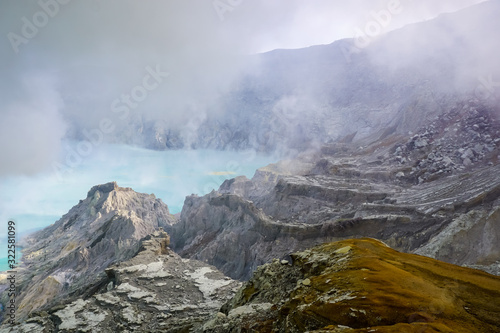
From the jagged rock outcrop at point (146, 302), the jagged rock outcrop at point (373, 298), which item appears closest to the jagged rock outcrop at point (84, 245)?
the jagged rock outcrop at point (146, 302)

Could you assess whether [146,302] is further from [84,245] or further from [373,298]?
[84,245]

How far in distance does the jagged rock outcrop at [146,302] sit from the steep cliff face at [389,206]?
1491 cm

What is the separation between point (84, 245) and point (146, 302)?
149ft

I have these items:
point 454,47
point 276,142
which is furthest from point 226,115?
point 454,47

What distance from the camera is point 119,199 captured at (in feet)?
253

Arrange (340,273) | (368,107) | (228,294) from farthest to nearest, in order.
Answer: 1. (368,107)
2. (228,294)
3. (340,273)

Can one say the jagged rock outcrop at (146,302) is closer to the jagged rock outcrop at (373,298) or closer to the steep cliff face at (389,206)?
the jagged rock outcrop at (373,298)

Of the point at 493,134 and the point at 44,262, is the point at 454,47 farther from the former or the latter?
the point at 44,262

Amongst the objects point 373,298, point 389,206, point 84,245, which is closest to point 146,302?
point 373,298

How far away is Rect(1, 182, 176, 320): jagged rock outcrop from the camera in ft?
141

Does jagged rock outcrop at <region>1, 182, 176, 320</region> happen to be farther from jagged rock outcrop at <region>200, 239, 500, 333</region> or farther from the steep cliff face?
jagged rock outcrop at <region>200, 239, 500, 333</region>

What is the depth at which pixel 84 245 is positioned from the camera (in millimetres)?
56906

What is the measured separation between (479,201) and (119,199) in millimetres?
73123

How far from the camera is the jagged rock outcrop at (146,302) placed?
1650cm
